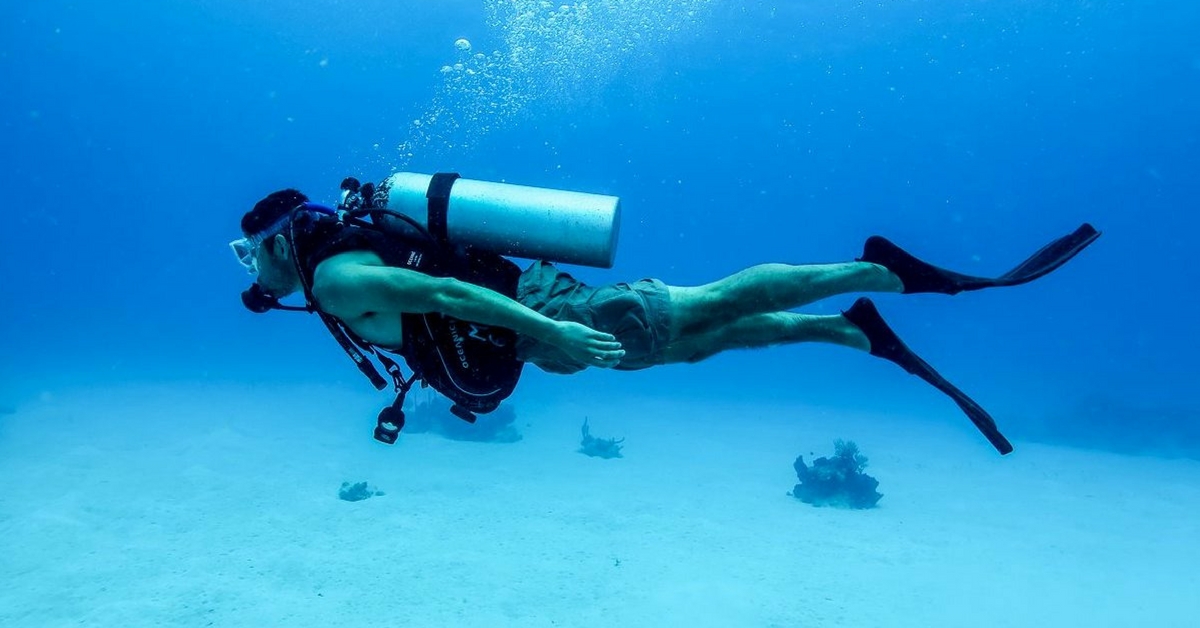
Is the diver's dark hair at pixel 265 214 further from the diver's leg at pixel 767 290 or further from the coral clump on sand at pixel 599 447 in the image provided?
the coral clump on sand at pixel 599 447

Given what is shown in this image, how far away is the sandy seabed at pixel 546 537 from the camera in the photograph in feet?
24.0

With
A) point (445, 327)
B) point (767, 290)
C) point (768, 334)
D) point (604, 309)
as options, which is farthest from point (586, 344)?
point (768, 334)

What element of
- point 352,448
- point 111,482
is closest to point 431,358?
point 111,482

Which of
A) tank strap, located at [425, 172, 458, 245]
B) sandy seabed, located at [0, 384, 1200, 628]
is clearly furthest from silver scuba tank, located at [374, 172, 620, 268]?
sandy seabed, located at [0, 384, 1200, 628]

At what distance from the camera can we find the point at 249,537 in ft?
29.7

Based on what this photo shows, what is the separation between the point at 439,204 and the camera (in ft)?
13.8

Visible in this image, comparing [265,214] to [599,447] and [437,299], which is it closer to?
[437,299]

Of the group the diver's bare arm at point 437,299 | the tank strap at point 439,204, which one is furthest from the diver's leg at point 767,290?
the tank strap at point 439,204

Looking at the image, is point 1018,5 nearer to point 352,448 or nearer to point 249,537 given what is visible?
point 352,448

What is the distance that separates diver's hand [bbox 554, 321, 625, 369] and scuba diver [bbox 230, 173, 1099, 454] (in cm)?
39

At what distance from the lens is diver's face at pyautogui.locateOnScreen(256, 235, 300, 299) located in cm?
414

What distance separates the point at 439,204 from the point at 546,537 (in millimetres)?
6861

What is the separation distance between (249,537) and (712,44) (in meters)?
57.7

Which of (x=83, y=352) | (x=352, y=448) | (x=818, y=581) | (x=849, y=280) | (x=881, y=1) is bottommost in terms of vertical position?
(x=818, y=581)
